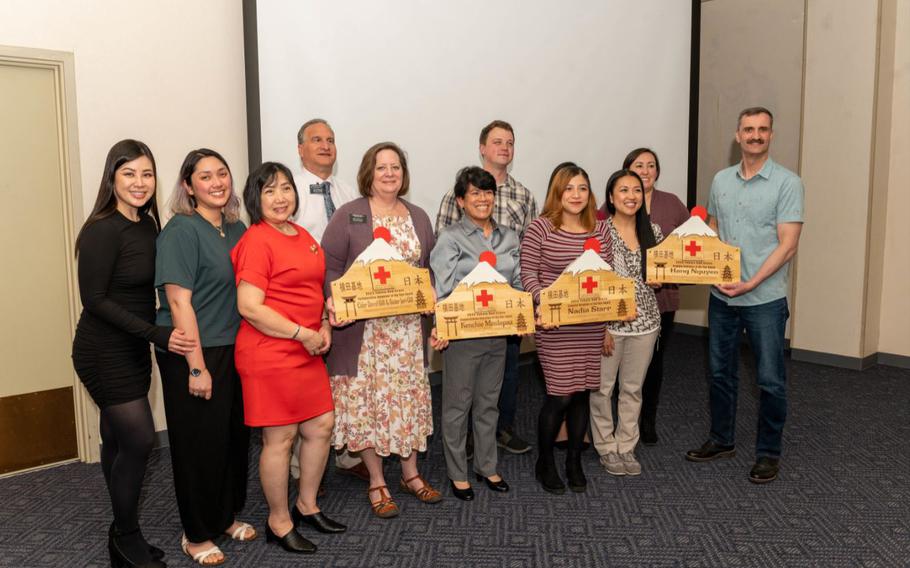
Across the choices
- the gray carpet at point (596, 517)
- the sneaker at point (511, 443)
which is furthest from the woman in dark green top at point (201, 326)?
the sneaker at point (511, 443)

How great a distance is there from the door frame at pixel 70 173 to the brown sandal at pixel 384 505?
Answer: 1603 mm

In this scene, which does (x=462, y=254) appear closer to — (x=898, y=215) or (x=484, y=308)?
(x=484, y=308)

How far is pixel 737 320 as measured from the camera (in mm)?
3301

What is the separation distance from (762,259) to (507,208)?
1.23 meters

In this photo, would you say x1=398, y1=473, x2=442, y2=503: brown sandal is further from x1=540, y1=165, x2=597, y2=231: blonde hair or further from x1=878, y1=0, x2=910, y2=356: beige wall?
x1=878, y1=0, x2=910, y2=356: beige wall

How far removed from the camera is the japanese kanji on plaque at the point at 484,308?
107 inches

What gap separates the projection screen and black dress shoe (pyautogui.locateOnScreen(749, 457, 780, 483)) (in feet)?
7.75

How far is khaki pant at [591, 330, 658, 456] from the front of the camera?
323 centimetres

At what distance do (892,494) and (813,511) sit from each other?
46cm

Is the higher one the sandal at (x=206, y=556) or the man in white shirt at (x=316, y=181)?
the man in white shirt at (x=316, y=181)

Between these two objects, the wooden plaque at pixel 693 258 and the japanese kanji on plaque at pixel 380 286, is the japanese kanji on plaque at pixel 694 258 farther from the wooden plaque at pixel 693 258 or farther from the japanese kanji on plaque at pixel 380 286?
the japanese kanji on plaque at pixel 380 286

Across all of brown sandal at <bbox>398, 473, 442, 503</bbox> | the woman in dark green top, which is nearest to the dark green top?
the woman in dark green top

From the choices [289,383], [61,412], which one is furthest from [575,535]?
[61,412]

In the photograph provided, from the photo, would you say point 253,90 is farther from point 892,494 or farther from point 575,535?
point 892,494
